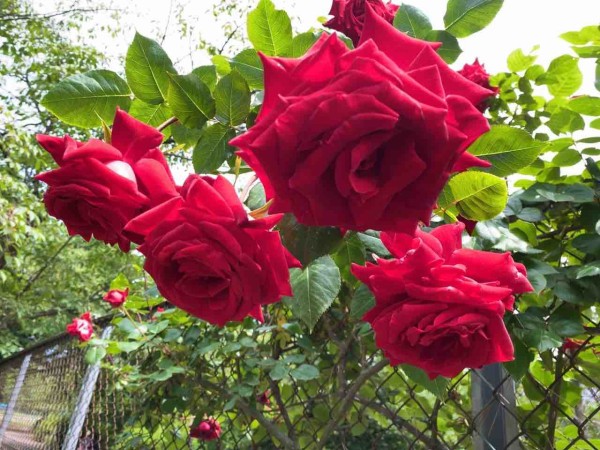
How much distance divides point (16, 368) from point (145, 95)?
3699 mm

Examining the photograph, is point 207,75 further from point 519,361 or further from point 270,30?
point 519,361

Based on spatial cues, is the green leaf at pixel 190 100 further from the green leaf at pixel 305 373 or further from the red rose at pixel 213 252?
the green leaf at pixel 305 373

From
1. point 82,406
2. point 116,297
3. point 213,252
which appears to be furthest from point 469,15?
point 82,406

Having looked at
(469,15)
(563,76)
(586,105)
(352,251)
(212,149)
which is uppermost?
(563,76)

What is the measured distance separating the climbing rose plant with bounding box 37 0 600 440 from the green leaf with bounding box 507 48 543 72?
447 millimetres

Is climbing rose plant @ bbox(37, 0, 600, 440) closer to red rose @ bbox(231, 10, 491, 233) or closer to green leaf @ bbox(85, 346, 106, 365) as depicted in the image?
red rose @ bbox(231, 10, 491, 233)

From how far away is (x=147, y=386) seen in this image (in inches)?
77.7

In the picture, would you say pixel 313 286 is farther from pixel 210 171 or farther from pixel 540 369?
pixel 540 369

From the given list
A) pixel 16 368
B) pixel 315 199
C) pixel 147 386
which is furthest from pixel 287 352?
pixel 16 368

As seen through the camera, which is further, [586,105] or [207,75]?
[586,105]

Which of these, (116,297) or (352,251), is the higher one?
(116,297)

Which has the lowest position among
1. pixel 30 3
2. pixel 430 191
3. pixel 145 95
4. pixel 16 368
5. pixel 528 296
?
pixel 430 191

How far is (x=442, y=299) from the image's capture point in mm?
405

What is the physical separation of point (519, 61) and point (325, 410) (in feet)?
3.38
